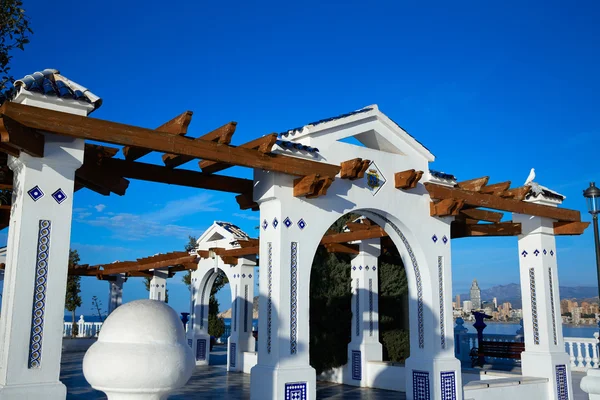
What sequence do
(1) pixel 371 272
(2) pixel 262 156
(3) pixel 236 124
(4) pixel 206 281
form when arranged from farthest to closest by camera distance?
1. (4) pixel 206 281
2. (1) pixel 371 272
3. (2) pixel 262 156
4. (3) pixel 236 124

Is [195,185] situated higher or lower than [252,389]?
higher

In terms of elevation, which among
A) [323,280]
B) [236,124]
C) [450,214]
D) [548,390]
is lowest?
[548,390]

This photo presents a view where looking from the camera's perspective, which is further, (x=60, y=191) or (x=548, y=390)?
(x=548, y=390)

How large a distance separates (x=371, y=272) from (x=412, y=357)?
3133mm

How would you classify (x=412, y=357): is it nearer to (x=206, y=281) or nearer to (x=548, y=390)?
(x=548, y=390)

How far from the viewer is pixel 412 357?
883 centimetres

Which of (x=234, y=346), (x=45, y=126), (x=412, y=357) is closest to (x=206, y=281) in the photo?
(x=234, y=346)

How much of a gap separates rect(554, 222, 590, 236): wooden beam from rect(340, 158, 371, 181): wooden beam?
4897 millimetres

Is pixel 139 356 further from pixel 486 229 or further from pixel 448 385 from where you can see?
pixel 486 229

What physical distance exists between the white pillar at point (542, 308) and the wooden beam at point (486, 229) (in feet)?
0.79

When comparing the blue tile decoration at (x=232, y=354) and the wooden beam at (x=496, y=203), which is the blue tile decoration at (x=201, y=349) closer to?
the blue tile decoration at (x=232, y=354)

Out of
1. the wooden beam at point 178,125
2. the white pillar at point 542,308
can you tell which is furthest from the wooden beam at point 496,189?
the wooden beam at point 178,125

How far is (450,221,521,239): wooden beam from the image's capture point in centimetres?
1033

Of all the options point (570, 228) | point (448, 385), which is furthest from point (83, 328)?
point (570, 228)
